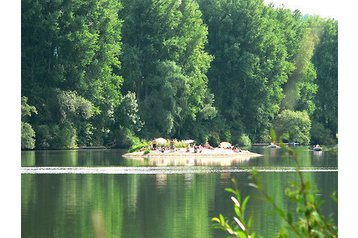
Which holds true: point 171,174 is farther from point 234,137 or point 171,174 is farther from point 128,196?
point 234,137

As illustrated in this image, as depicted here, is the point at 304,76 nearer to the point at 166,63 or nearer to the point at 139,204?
the point at 166,63

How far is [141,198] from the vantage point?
23219 millimetres

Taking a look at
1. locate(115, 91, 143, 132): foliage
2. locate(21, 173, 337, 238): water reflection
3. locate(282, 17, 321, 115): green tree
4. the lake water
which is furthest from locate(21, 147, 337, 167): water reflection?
locate(282, 17, 321, 115): green tree

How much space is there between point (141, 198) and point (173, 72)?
3810cm

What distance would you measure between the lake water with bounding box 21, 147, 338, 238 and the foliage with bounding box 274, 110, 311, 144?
25314mm

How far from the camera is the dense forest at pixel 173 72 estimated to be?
5334 cm

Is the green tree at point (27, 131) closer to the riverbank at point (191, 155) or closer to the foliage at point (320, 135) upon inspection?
the riverbank at point (191, 155)

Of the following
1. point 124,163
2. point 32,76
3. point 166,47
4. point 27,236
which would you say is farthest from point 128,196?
point 166,47

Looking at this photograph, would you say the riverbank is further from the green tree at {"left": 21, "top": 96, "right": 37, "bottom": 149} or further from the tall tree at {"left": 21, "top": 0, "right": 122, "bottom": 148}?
the tall tree at {"left": 21, "top": 0, "right": 122, "bottom": 148}

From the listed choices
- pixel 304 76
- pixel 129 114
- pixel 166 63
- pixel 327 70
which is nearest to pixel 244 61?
pixel 304 76

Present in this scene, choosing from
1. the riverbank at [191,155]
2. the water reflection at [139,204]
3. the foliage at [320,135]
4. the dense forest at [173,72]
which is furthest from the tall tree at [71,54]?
the water reflection at [139,204]
